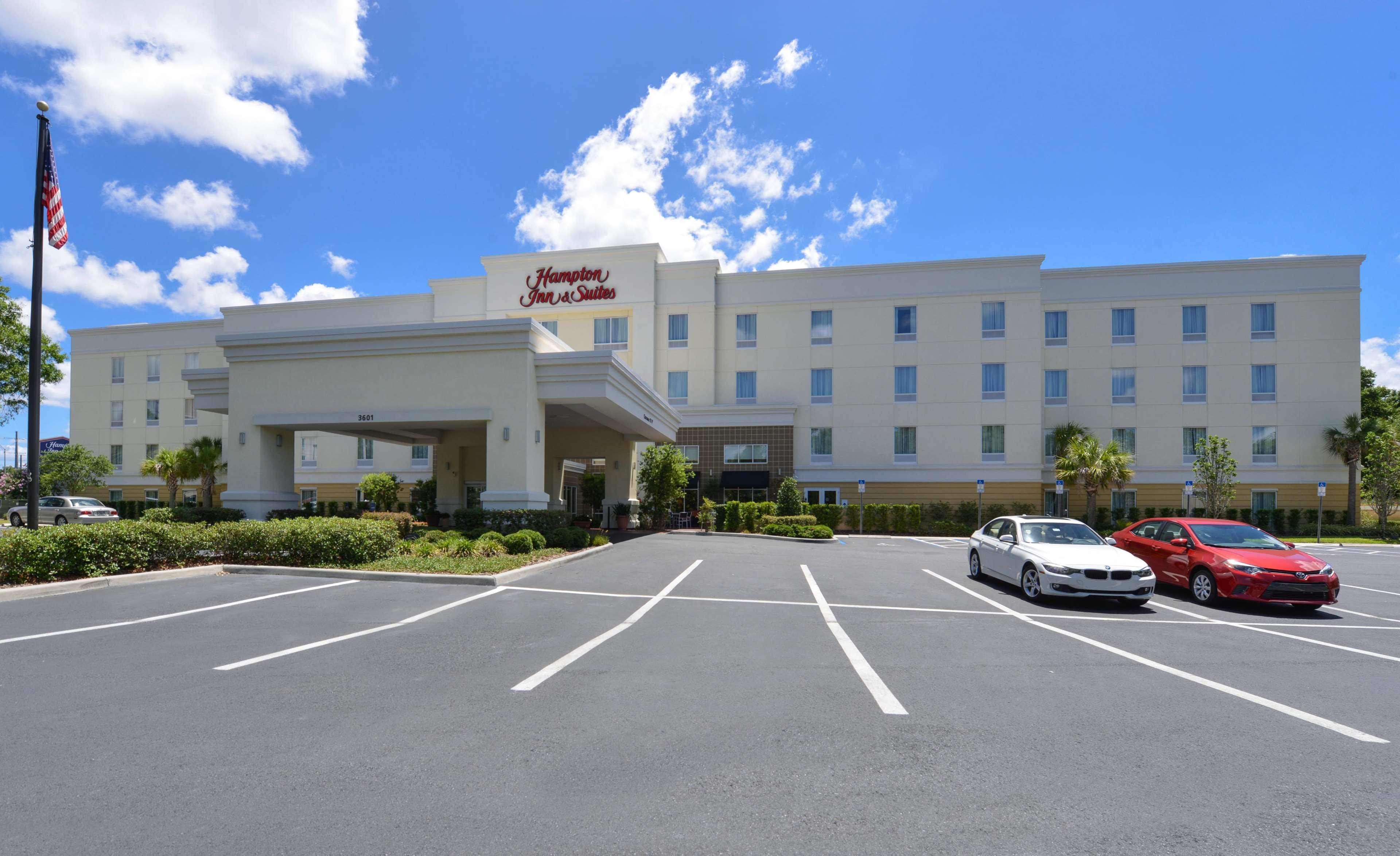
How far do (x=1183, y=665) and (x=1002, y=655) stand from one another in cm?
183

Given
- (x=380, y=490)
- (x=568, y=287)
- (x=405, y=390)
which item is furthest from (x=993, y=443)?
(x=380, y=490)

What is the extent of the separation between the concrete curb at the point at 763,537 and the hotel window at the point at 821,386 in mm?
10298

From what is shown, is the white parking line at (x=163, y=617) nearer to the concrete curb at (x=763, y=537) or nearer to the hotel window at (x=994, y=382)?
the concrete curb at (x=763, y=537)

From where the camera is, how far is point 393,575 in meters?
13.1

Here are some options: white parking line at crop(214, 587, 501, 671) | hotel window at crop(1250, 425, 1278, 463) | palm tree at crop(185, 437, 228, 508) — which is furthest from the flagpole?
hotel window at crop(1250, 425, 1278, 463)

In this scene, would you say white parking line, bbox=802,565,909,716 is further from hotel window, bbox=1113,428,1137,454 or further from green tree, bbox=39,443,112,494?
green tree, bbox=39,443,112,494

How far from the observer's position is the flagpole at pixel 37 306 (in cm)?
1365

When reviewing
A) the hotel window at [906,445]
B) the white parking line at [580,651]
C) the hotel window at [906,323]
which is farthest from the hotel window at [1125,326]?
the white parking line at [580,651]

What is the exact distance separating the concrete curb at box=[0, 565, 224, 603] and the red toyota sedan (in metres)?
17.8

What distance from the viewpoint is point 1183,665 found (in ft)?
25.2

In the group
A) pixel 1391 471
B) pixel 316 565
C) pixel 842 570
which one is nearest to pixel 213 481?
pixel 316 565

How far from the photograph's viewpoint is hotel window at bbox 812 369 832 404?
3991cm

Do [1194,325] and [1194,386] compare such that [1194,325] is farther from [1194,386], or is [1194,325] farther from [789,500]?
[789,500]

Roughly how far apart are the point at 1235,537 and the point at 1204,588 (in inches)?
63.2
